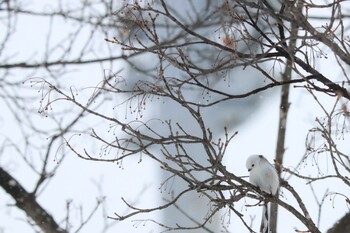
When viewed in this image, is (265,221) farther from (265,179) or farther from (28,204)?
(28,204)

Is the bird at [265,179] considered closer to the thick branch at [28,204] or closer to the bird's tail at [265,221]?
the bird's tail at [265,221]

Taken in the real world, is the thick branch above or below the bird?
above

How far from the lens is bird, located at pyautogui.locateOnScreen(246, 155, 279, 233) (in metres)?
2.44

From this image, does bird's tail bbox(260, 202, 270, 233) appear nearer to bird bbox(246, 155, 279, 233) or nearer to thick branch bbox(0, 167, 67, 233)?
bird bbox(246, 155, 279, 233)

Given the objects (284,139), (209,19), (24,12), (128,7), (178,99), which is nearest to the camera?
(178,99)

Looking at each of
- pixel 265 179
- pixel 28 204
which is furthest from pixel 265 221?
pixel 28 204

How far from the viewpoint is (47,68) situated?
4.14 m

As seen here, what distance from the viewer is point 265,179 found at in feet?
8.13

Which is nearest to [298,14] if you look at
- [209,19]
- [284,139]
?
[284,139]

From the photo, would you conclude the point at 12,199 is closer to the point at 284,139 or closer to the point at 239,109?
the point at 284,139

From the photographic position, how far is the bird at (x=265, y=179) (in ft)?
8.02

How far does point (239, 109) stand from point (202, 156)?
0.80m

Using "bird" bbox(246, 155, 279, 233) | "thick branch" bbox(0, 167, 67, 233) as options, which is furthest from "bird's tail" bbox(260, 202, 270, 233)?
"thick branch" bbox(0, 167, 67, 233)

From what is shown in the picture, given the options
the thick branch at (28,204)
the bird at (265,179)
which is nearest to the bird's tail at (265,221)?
the bird at (265,179)
